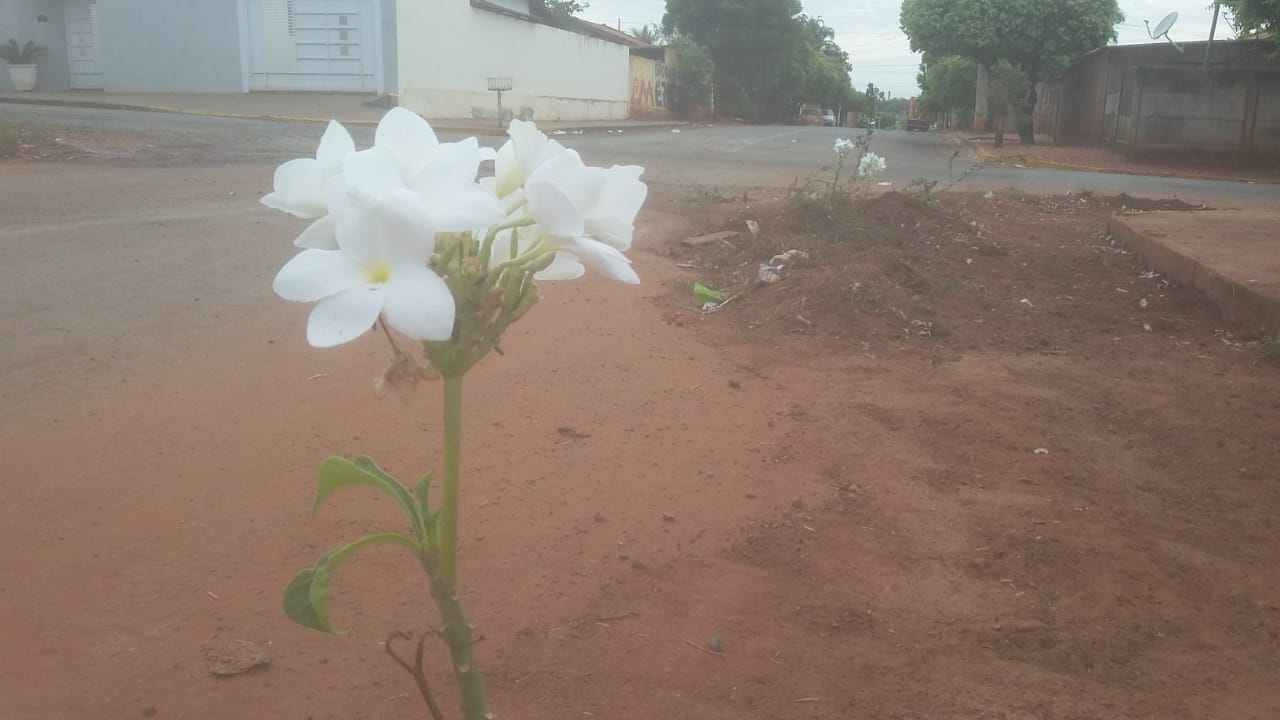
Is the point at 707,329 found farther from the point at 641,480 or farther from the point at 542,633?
the point at 542,633

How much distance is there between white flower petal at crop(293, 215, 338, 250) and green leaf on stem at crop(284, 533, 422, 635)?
1.06 ft

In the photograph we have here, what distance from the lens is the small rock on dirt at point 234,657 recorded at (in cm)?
205

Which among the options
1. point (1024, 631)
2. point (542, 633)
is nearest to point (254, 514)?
point (542, 633)

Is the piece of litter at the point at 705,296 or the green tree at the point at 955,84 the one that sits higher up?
the green tree at the point at 955,84

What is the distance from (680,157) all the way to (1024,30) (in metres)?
10.9

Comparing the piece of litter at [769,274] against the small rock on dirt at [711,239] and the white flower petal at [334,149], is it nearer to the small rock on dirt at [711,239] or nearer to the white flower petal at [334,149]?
the small rock on dirt at [711,239]

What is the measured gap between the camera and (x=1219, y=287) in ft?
16.7

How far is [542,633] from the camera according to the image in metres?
2.26

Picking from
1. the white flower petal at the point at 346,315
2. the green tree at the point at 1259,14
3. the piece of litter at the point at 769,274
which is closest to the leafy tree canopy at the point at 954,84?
the green tree at the point at 1259,14

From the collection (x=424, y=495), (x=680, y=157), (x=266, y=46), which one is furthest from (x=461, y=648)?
(x=266, y=46)

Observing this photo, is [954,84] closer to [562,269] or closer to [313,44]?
[313,44]

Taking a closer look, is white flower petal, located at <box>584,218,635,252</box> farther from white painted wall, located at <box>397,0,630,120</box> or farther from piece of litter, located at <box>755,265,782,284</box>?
white painted wall, located at <box>397,0,630,120</box>

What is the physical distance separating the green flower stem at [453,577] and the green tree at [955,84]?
35848 millimetres

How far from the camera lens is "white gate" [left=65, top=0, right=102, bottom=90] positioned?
21906 millimetres
